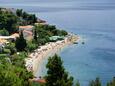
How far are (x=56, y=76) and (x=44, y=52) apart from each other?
104 ft

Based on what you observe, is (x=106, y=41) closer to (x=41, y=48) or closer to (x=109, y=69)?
(x=41, y=48)

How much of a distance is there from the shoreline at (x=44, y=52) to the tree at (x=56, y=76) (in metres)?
20.9

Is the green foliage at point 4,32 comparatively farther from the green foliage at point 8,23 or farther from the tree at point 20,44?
the tree at point 20,44

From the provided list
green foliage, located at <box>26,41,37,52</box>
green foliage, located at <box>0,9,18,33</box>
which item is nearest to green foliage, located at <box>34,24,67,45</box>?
green foliage, located at <box>26,41,37,52</box>

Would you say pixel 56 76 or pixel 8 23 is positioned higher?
pixel 56 76

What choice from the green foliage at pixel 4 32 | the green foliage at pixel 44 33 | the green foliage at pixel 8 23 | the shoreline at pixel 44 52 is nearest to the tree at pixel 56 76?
the shoreline at pixel 44 52

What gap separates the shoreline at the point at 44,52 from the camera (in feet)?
131

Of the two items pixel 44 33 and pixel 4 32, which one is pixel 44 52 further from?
pixel 44 33

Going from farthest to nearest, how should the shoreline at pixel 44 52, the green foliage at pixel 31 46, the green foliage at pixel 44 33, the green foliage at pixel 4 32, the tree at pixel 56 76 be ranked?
the green foliage at pixel 44 33
the green foliage at pixel 4 32
the green foliage at pixel 31 46
the shoreline at pixel 44 52
the tree at pixel 56 76

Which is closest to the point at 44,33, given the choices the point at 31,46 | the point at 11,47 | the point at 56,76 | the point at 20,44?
the point at 31,46

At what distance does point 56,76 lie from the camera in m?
15.9

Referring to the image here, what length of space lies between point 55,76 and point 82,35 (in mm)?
47781

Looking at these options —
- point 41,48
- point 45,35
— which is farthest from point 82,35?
point 41,48

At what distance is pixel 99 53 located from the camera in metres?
50.5
